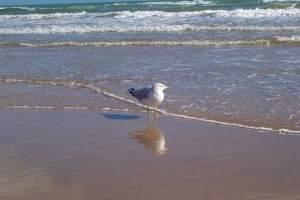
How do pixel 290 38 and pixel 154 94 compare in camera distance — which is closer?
pixel 154 94

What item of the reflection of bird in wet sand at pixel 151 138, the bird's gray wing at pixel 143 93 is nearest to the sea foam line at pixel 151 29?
the bird's gray wing at pixel 143 93

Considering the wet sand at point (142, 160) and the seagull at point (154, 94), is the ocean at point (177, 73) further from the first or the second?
the wet sand at point (142, 160)

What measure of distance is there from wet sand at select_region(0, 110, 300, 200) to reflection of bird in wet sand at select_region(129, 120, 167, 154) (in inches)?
0.4

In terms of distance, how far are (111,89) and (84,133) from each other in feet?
8.57

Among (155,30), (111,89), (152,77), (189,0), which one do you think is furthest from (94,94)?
(189,0)

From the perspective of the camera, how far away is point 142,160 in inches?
187

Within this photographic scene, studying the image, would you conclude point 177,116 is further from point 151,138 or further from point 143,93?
point 151,138

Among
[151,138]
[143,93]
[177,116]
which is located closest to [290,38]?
[177,116]

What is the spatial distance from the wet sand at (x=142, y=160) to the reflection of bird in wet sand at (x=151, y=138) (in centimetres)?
1

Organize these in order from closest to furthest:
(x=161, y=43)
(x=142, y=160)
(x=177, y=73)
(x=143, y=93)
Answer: (x=142, y=160) → (x=143, y=93) → (x=177, y=73) → (x=161, y=43)

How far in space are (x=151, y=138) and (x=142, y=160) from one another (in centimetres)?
87

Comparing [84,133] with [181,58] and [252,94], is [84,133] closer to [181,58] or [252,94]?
[252,94]

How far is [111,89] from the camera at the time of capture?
27.5 ft

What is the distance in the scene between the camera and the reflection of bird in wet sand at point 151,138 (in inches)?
204
